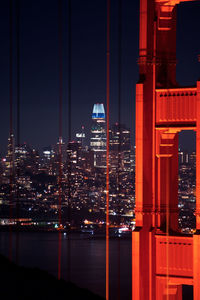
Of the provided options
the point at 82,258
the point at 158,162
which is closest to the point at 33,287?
the point at 158,162

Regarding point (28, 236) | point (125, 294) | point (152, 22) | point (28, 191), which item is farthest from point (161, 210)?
point (28, 191)

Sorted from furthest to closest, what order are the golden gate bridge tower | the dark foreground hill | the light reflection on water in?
the light reflection on water < the golden gate bridge tower < the dark foreground hill

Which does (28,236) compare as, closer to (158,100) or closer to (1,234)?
(1,234)

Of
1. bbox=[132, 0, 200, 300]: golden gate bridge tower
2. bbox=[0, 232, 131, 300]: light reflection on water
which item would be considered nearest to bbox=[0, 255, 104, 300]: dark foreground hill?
bbox=[132, 0, 200, 300]: golden gate bridge tower

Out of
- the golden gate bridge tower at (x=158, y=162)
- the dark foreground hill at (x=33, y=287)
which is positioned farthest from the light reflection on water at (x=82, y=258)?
the dark foreground hill at (x=33, y=287)

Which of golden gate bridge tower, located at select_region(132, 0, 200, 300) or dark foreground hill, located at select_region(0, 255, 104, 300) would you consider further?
golden gate bridge tower, located at select_region(132, 0, 200, 300)

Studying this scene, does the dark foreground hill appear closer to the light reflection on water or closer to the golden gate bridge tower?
the golden gate bridge tower

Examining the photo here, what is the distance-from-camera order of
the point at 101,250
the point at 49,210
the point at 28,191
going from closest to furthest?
the point at 101,250 → the point at 49,210 → the point at 28,191
